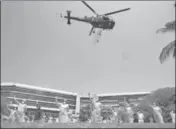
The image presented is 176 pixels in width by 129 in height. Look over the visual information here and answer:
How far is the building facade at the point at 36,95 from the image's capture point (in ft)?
261

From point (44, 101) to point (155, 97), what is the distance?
56.9 m

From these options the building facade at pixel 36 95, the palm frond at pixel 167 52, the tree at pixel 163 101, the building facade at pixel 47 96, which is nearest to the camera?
the palm frond at pixel 167 52

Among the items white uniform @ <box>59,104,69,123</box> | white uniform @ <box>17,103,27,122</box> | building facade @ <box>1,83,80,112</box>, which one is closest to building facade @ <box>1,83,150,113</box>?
building facade @ <box>1,83,80,112</box>

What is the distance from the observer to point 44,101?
86.8m

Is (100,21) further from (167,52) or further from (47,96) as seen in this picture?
(47,96)

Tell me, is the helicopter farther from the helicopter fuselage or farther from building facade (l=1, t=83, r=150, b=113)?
building facade (l=1, t=83, r=150, b=113)

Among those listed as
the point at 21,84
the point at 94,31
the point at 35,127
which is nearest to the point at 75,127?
the point at 35,127

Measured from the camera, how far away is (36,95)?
8488cm

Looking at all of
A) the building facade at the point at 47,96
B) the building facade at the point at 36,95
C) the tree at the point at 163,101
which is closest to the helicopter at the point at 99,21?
the tree at the point at 163,101

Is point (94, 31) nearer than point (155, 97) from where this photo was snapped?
Yes

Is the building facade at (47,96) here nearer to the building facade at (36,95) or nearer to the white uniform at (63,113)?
the building facade at (36,95)

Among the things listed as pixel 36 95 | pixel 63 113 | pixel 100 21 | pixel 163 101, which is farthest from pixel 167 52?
pixel 36 95

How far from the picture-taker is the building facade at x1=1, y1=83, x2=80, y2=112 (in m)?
79.6

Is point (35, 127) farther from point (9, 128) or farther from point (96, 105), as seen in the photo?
point (96, 105)
